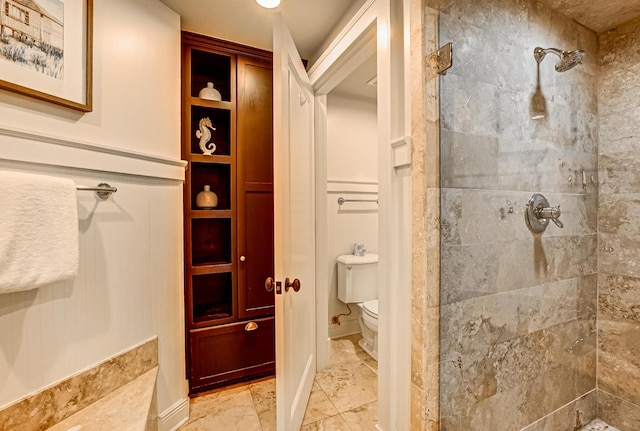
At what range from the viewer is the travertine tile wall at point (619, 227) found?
1355mm

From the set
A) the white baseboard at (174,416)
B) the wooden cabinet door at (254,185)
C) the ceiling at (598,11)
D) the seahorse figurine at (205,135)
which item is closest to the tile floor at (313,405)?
the white baseboard at (174,416)

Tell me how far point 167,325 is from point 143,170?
2.81 ft

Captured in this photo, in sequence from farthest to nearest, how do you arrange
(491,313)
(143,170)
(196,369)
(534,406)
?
(196,369), (143,170), (534,406), (491,313)

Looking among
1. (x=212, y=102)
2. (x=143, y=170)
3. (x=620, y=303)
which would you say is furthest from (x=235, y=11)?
(x=620, y=303)

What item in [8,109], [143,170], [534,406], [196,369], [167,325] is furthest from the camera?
[196,369]

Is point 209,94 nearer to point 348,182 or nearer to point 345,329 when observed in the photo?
point 348,182

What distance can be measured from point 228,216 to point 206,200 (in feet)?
0.61

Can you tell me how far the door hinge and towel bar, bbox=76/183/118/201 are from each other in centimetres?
136

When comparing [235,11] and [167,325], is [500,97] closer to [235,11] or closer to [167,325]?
[235,11]

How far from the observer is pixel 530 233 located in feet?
3.93

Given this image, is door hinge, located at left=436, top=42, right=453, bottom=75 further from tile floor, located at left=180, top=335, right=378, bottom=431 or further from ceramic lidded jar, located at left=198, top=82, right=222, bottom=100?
tile floor, located at left=180, top=335, right=378, bottom=431

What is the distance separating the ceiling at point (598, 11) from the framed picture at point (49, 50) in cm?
195

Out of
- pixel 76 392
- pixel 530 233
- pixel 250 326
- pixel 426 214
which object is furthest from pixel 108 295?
pixel 530 233

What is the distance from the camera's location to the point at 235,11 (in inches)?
60.6
